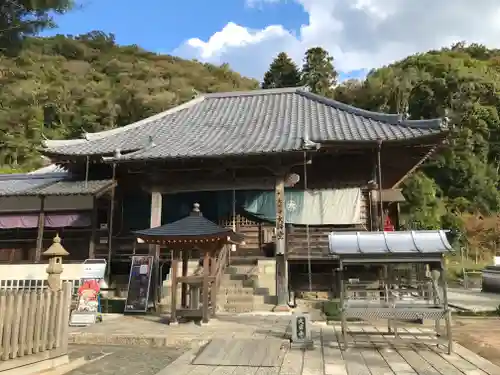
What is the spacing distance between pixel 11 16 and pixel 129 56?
78.1 metres

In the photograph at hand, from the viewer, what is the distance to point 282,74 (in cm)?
5494

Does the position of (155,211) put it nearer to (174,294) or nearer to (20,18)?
(174,294)

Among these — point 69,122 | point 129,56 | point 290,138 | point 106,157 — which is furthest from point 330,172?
point 129,56

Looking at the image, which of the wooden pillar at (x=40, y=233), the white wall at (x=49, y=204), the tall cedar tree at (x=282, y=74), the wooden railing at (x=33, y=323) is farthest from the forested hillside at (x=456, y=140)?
the wooden railing at (x=33, y=323)

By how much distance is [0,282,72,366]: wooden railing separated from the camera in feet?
18.2

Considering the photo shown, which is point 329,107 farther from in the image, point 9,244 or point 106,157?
point 9,244

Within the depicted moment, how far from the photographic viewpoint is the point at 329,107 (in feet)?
57.9

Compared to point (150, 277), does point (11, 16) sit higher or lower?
higher

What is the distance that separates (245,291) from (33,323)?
7.46 metres

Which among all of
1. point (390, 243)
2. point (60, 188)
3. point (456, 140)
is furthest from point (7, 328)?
point (456, 140)

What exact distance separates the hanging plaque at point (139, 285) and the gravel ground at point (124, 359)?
3.82 m

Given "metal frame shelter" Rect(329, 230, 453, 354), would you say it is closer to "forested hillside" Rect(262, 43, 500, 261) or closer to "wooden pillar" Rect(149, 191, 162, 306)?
"wooden pillar" Rect(149, 191, 162, 306)

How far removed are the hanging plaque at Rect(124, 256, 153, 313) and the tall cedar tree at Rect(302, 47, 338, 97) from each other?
137ft

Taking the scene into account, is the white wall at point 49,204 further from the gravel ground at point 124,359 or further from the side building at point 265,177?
the gravel ground at point 124,359
